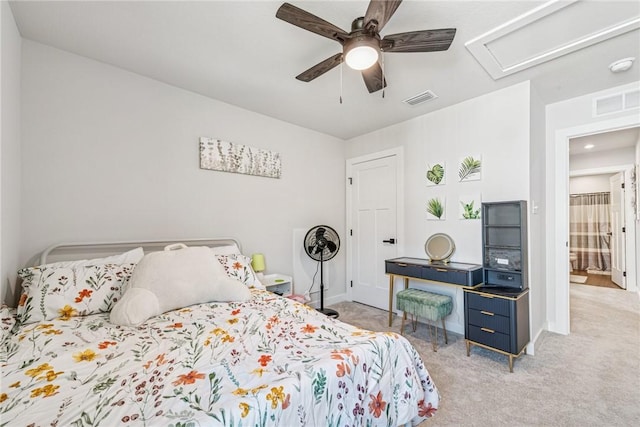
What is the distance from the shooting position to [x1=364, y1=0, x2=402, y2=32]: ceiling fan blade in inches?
53.7

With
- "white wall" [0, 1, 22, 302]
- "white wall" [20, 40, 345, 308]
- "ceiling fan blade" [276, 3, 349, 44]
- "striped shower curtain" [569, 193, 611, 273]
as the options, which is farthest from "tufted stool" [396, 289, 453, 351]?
"striped shower curtain" [569, 193, 611, 273]

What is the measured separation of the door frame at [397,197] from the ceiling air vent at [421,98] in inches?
27.1

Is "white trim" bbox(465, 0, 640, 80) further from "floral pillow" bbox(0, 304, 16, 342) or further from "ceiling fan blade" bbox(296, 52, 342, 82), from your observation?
"floral pillow" bbox(0, 304, 16, 342)

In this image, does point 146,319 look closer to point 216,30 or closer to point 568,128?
point 216,30

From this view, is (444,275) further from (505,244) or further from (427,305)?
(505,244)

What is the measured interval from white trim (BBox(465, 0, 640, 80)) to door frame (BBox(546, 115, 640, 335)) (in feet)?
3.96

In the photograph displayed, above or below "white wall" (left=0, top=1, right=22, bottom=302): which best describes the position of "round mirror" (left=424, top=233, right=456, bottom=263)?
below

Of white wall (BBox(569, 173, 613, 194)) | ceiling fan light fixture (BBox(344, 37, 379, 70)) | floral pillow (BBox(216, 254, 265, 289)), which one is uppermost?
ceiling fan light fixture (BBox(344, 37, 379, 70))

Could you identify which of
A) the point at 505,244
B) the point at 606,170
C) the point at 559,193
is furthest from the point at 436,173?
the point at 606,170

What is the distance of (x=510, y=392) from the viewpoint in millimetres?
1935

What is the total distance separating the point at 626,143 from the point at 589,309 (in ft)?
9.29

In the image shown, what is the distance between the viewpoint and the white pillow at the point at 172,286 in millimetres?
1622

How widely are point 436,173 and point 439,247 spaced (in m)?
0.86

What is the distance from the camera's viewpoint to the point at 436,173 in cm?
320
